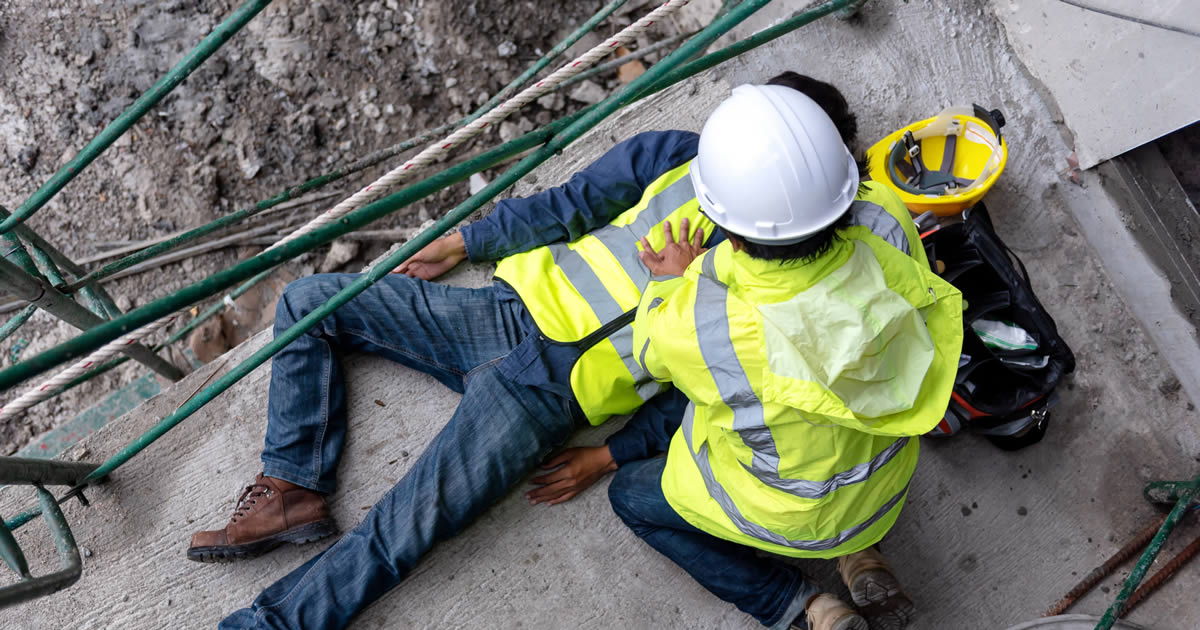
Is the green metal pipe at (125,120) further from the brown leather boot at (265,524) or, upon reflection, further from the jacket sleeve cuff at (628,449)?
the jacket sleeve cuff at (628,449)

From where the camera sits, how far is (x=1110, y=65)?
2.39m

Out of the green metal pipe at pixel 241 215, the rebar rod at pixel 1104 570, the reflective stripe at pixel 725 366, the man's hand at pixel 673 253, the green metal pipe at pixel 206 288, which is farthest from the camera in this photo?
the rebar rod at pixel 1104 570

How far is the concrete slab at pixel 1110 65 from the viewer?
7.23 feet

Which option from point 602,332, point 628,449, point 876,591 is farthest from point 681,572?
point 602,332

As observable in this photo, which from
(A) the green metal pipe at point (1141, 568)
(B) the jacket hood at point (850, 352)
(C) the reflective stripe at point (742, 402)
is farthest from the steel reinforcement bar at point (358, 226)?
(A) the green metal pipe at point (1141, 568)

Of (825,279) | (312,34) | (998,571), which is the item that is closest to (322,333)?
(825,279)

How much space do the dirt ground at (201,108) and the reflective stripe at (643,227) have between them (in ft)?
5.33

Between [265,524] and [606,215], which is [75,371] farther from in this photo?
[606,215]

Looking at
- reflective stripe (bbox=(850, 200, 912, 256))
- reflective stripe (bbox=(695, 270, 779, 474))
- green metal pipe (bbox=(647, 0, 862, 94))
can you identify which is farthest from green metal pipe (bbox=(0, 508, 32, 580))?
→ reflective stripe (bbox=(850, 200, 912, 256))

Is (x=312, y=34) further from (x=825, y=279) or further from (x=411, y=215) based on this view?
(x=825, y=279)

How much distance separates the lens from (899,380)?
4.79 feet

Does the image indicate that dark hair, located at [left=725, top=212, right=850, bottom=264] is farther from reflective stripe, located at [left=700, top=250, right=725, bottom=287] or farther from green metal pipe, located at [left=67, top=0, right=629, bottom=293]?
green metal pipe, located at [left=67, top=0, right=629, bottom=293]

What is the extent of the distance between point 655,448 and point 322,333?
1.16 meters

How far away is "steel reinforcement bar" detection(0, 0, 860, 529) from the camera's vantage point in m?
1.29
